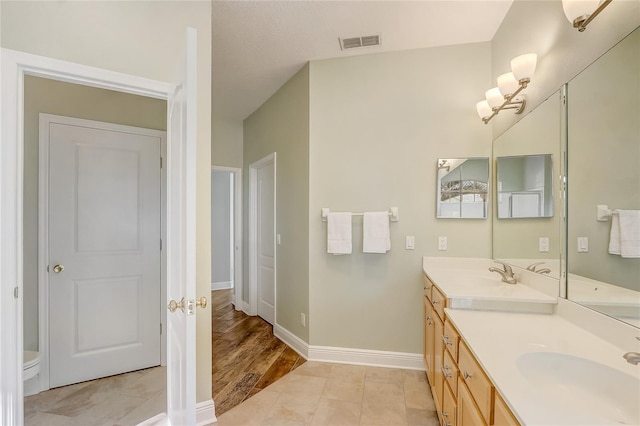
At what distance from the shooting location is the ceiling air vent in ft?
7.88

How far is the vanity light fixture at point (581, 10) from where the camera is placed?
3.91ft

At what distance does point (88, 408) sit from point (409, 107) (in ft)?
10.9

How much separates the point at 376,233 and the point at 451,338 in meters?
1.15

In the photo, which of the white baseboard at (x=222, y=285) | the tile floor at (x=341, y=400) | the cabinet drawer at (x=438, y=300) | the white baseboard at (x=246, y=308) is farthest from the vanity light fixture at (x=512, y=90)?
the white baseboard at (x=222, y=285)

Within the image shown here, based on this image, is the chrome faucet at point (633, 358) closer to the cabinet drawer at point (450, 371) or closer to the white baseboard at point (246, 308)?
the cabinet drawer at point (450, 371)

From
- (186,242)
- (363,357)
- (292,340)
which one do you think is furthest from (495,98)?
(292,340)

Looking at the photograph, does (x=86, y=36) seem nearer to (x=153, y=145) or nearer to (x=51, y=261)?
(x=153, y=145)

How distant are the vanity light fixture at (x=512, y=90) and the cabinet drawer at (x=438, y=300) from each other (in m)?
1.32

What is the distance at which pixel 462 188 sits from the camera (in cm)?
242

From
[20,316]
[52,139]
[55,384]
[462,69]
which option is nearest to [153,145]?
[52,139]

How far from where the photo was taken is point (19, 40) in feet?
4.68

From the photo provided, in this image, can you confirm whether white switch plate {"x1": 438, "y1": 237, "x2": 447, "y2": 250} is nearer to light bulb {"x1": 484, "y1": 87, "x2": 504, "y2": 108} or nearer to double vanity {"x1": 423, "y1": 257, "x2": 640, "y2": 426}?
double vanity {"x1": 423, "y1": 257, "x2": 640, "y2": 426}

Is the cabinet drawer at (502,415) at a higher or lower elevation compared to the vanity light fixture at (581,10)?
lower

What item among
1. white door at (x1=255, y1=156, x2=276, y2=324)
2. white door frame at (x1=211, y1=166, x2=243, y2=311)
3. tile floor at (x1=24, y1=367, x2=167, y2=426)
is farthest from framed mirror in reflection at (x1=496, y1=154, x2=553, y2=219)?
white door frame at (x1=211, y1=166, x2=243, y2=311)
